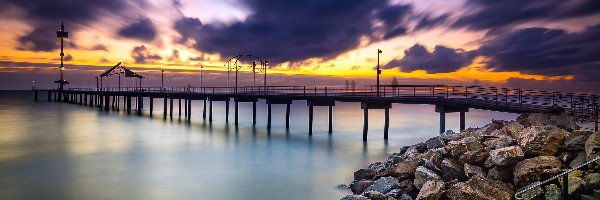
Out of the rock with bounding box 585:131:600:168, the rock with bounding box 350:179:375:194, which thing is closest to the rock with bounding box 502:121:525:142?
the rock with bounding box 585:131:600:168

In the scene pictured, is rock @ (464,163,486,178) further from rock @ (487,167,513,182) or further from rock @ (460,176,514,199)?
rock @ (460,176,514,199)

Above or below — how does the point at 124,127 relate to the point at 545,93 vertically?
below

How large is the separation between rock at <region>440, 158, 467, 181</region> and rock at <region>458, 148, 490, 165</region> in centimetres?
34

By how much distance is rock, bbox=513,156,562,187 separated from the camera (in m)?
10.3

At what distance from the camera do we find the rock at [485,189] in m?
10.4

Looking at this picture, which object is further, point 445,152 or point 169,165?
point 169,165

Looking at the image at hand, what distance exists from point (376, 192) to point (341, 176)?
7.65 meters

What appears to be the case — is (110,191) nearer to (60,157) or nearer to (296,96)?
(60,157)

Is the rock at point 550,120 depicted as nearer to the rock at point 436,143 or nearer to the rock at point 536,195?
the rock at point 436,143

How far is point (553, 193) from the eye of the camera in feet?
31.0

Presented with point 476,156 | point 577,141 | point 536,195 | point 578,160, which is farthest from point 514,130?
point 536,195

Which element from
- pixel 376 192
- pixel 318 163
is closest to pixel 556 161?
pixel 376 192

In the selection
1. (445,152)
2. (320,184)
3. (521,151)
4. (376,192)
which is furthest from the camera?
(320,184)

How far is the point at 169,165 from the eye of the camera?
917 inches
